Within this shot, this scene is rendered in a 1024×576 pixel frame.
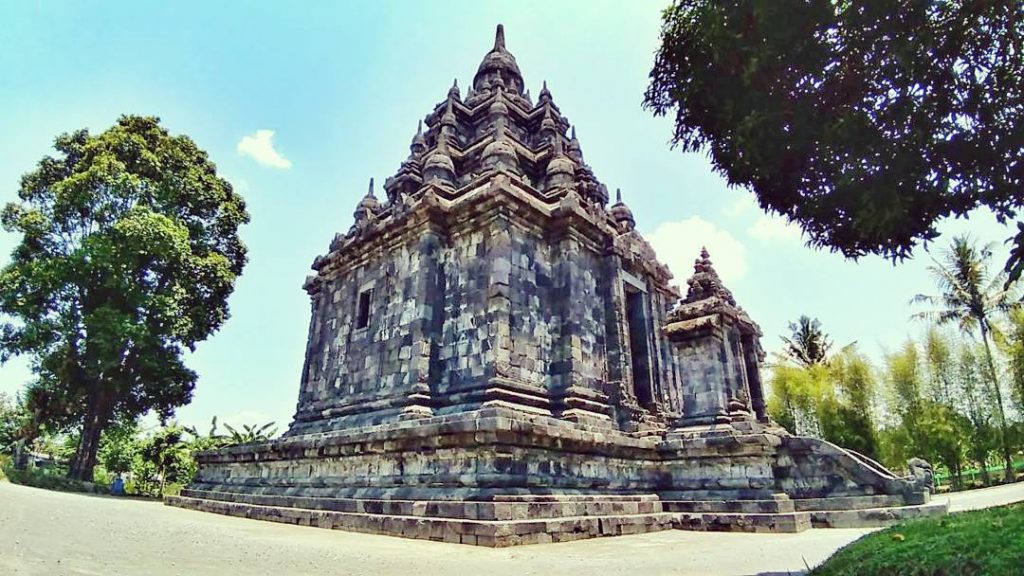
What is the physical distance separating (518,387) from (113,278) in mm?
15450

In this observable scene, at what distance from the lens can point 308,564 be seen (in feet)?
16.5

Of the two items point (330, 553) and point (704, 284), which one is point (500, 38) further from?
point (330, 553)

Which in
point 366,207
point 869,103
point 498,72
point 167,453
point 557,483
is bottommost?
point 557,483

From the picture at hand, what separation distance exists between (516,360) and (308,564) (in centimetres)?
690

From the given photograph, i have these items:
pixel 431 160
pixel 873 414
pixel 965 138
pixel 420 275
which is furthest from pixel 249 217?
pixel 873 414

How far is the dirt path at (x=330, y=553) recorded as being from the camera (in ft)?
14.7

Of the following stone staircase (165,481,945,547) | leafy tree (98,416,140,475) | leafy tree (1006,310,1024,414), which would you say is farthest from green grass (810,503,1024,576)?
leafy tree (98,416,140,475)

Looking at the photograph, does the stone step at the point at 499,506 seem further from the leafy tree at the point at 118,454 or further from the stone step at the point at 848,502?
the leafy tree at the point at 118,454

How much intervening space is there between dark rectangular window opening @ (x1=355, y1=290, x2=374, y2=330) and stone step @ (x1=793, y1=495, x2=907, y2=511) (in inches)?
428

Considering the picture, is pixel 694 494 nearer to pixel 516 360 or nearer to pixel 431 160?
pixel 516 360

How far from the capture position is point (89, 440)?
20219 mm

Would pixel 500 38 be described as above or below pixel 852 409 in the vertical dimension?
above

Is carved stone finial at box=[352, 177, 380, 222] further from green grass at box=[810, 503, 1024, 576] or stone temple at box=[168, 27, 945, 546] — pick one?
green grass at box=[810, 503, 1024, 576]

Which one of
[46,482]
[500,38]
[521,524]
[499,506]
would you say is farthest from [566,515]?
[46,482]
